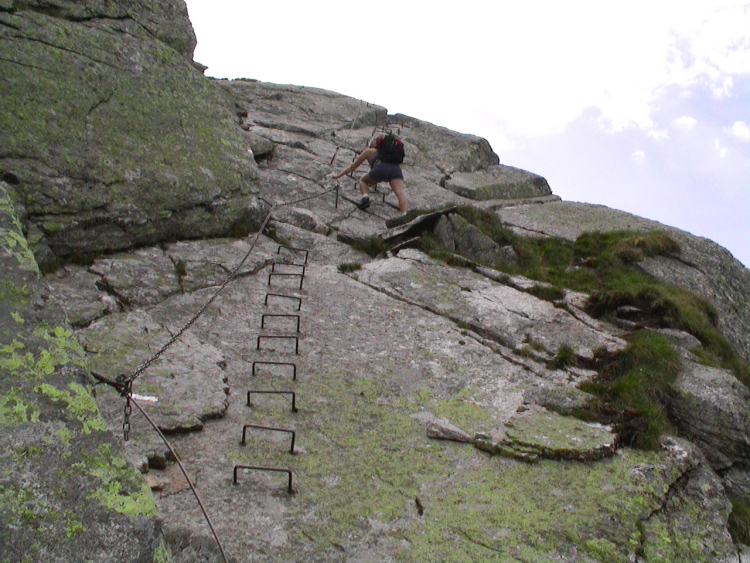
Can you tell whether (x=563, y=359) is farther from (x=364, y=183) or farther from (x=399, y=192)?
(x=364, y=183)

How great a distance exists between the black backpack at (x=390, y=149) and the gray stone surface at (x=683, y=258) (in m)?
2.45

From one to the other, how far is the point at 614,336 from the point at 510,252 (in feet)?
9.62

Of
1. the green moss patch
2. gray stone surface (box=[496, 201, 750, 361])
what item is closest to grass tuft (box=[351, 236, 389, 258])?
gray stone surface (box=[496, 201, 750, 361])

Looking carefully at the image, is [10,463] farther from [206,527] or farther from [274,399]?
[274,399]

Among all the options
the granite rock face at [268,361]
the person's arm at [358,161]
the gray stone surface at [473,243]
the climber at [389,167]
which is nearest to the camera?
the granite rock face at [268,361]

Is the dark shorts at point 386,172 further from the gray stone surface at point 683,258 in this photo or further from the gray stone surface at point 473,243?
the gray stone surface at point 683,258

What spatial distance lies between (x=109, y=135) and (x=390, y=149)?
561 cm

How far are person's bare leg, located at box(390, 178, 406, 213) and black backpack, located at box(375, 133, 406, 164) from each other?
0.40 metres

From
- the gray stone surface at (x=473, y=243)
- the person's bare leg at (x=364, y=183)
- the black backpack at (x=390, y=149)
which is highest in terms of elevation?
the black backpack at (x=390, y=149)

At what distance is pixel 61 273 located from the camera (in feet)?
22.6

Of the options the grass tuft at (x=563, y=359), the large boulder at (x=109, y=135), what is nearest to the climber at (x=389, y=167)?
the large boulder at (x=109, y=135)

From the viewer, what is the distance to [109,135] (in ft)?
27.2

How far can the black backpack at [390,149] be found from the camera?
12227 mm

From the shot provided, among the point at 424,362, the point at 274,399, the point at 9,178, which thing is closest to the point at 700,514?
the point at 424,362
